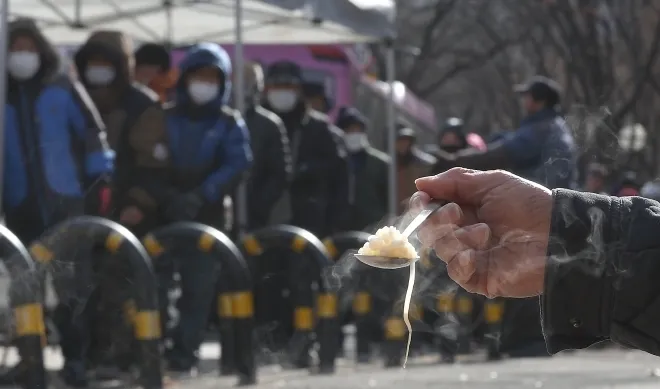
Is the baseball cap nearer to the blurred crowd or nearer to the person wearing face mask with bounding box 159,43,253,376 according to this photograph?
the blurred crowd

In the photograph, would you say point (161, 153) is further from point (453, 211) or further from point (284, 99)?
point (453, 211)

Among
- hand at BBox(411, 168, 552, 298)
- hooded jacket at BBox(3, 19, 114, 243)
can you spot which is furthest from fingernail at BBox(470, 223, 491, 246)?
hooded jacket at BBox(3, 19, 114, 243)

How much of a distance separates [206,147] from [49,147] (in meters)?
1.28

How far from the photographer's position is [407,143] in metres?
14.7

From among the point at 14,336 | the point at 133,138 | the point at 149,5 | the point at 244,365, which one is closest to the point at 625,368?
the point at 244,365

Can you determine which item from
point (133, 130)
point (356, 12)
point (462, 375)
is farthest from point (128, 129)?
point (356, 12)

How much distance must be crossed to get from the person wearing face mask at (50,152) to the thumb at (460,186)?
6.30 m

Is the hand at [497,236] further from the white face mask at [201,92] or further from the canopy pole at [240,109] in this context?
the canopy pole at [240,109]

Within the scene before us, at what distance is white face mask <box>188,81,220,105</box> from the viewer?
10039 millimetres

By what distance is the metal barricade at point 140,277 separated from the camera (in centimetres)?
801

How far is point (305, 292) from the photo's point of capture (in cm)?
1023

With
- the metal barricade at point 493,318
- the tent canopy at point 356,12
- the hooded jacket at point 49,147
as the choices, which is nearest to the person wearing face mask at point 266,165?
the tent canopy at point 356,12

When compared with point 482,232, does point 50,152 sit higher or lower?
lower

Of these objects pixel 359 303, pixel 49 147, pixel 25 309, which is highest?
pixel 49 147
